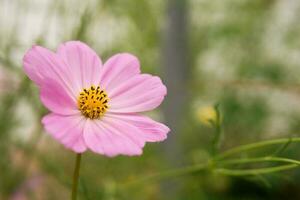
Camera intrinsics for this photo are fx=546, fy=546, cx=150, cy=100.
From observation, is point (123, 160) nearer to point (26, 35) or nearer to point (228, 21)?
point (26, 35)

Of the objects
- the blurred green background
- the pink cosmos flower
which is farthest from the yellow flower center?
the blurred green background

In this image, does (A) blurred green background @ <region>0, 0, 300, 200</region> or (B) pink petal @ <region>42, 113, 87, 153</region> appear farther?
(A) blurred green background @ <region>0, 0, 300, 200</region>

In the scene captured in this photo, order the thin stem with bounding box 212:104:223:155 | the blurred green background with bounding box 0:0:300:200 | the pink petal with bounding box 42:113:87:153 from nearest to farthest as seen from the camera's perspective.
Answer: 1. the pink petal with bounding box 42:113:87:153
2. the thin stem with bounding box 212:104:223:155
3. the blurred green background with bounding box 0:0:300:200

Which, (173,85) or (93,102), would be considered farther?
(173,85)

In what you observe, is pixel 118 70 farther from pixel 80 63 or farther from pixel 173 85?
pixel 173 85

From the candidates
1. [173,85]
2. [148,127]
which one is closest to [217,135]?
[148,127]

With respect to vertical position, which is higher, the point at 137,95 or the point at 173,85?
the point at 173,85

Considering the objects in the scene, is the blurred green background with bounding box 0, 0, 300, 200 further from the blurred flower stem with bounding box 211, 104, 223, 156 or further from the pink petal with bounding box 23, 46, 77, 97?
the pink petal with bounding box 23, 46, 77, 97

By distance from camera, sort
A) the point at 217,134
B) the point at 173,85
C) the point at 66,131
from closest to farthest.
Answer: the point at 66,131, the point at 217,134, the point at 173,85
